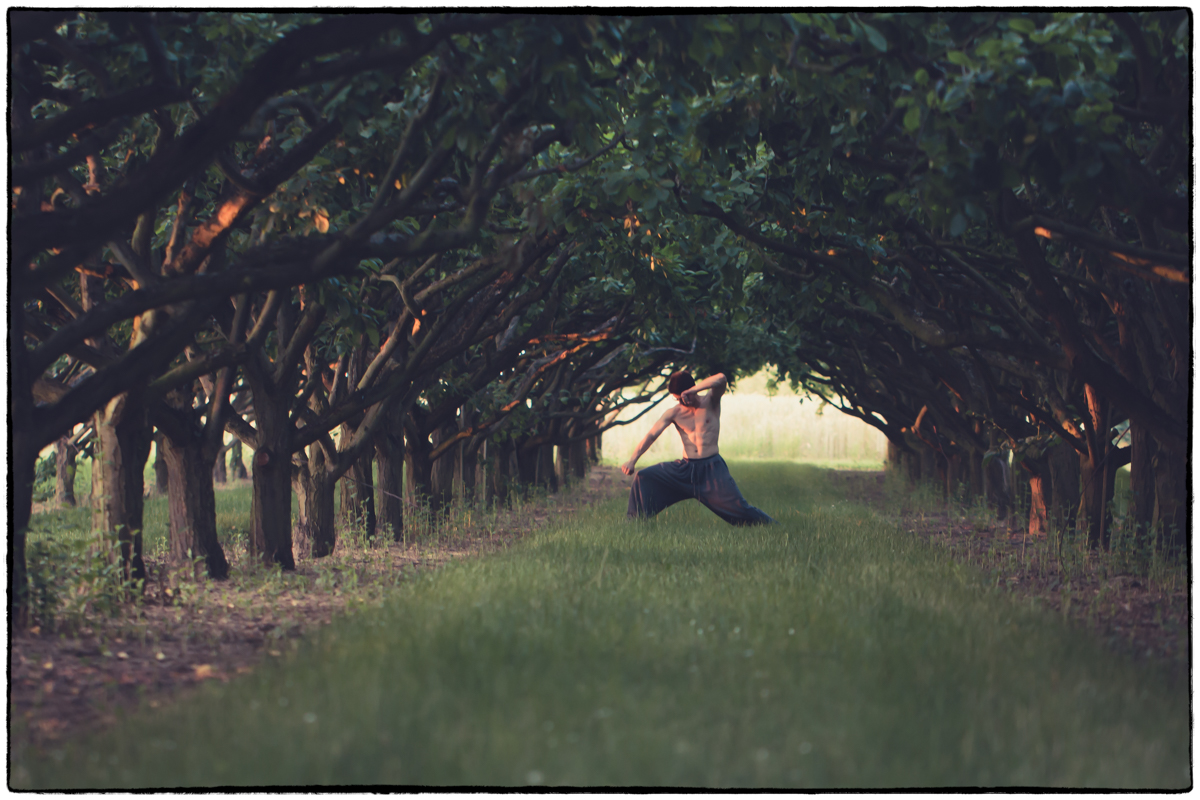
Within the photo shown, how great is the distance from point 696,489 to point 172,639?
24.2 feet

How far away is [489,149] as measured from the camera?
6254 mm

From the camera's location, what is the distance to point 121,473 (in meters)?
8.06

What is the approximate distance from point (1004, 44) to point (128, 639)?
6386 mm

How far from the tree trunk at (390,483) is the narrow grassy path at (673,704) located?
22.3 ft

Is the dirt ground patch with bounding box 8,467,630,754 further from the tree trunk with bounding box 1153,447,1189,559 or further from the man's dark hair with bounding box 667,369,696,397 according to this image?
the tree trunk with bounding box 1153,447,1189,559

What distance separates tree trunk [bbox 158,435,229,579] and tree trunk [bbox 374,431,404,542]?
4.13 metres

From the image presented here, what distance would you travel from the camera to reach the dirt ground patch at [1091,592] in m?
6.45

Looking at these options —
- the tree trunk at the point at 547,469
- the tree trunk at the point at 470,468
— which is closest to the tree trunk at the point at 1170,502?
the tree trunk at the point at 470,468

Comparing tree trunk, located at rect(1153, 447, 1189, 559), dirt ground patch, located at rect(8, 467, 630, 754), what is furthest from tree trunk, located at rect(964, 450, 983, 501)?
dirt ground patch, located at rect(8, 467, 630, 754)

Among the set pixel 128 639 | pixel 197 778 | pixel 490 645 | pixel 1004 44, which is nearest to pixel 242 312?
pixel 128 639

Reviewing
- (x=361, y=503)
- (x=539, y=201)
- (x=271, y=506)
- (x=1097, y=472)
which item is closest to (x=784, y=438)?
(x=361, y=503)

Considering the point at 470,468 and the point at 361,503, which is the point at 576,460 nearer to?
the point at 470,468

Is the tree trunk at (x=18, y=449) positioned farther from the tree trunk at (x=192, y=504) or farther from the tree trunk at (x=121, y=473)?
the tree trunk at (x=192, y=504)

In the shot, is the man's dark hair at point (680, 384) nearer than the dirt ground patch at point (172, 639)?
No
